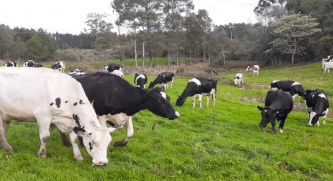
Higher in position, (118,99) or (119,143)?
(118,99)

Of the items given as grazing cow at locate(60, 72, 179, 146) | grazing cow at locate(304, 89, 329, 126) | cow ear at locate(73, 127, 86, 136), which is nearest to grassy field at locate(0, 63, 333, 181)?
cow ear at locate(73, 127, 86, 136)

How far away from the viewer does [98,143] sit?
5449 mm

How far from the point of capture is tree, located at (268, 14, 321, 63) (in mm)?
44125

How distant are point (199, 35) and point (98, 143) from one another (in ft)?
188

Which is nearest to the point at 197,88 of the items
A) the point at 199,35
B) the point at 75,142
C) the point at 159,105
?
the point at 159,105

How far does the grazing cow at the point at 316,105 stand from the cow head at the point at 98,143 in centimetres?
1056

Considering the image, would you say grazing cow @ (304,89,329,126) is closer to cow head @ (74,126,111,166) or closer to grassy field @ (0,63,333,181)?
grassy field @ (0,63,333,181)

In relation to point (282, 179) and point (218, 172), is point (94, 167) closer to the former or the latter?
point (218, 172)

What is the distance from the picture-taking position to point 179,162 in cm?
629

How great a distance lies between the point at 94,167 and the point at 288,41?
47.8 metres

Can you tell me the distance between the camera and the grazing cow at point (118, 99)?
680 cm

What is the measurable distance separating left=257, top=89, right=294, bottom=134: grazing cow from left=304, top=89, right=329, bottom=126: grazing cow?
1894 mm

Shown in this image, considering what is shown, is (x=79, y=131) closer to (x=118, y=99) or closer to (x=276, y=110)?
(x=118, y=99)

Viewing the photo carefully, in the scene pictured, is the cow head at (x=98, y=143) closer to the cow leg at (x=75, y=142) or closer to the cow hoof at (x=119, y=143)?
the cow leg at (x=75, y=142)
